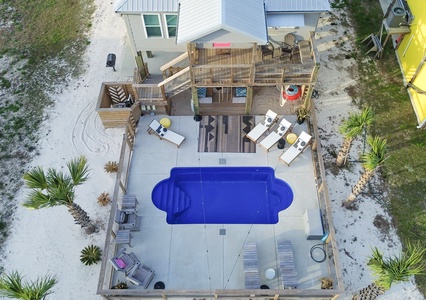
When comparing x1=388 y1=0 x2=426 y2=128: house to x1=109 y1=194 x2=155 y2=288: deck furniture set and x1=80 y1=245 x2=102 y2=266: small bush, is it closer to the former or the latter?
x1=109 y1=194 x2=155 y2=288: deck furniture set

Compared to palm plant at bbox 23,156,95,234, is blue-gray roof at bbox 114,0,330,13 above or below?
above

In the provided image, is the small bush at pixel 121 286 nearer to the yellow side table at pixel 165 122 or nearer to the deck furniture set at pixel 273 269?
the deck furniture set at pixel 273 269

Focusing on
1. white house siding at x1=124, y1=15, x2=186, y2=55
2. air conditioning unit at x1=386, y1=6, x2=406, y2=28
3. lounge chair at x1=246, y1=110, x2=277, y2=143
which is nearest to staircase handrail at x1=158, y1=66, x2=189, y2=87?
white house siding at x1=124, y1=15, x2=186, y2=55

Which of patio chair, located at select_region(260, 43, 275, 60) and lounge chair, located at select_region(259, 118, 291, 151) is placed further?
patio chair, located at select_region(260, 43, 275, 60)

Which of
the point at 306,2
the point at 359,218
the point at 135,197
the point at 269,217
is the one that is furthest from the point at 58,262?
the point at 306,2

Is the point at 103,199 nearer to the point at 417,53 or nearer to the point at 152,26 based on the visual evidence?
the point at 152,26

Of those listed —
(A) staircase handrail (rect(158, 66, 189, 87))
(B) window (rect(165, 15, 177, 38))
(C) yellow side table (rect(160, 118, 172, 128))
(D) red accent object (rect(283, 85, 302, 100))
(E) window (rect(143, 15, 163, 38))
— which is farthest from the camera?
(D) red accent object (rect(283, 85, 302, 100))

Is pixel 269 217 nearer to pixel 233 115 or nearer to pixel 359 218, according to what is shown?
pixel 359 218
